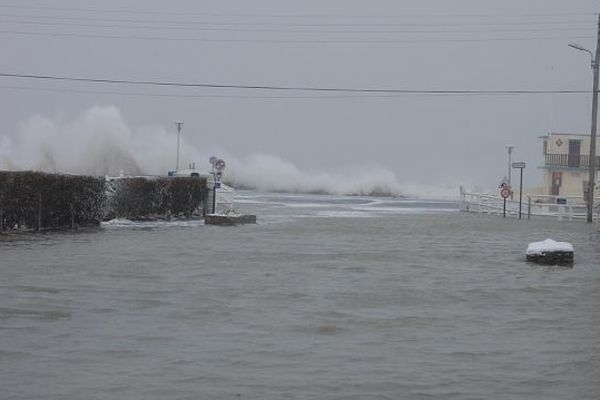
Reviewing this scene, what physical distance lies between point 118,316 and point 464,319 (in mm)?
4488

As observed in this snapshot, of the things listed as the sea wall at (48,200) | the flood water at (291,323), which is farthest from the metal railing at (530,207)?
the sea wall at (48,200)

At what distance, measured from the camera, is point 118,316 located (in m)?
10.7

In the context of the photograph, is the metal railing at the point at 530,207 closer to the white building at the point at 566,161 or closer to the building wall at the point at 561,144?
the white building at the point at 566,161

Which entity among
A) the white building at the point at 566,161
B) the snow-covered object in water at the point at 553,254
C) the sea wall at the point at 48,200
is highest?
the white building at the point at 566,161

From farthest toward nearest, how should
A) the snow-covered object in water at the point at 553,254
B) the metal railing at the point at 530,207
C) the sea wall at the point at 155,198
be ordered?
the metal railing at the point at 530,207
the sea wall at the point at 155,198
the snow-covered object in water at the point at 553,254

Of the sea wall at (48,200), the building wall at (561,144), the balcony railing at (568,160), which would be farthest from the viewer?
the building wall at (561,144)

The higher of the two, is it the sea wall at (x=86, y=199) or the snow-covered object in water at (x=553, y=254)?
the sea wall at (x=86, y=199)

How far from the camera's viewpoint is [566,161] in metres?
63.9

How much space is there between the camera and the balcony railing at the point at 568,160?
209 feet

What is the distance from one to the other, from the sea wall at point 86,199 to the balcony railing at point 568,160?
3774cm

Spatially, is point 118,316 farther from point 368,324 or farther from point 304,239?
point 304,239

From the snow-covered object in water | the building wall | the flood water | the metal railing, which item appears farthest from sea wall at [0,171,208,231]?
the building wall

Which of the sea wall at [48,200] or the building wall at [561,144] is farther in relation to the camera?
the building wall at [561,144]

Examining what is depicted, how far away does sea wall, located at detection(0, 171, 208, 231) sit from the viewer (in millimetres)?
22172
